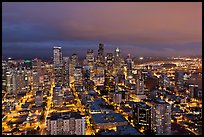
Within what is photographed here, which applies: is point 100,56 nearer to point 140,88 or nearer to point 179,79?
point 179,79

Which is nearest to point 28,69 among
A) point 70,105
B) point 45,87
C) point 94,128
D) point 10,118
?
point 45,87

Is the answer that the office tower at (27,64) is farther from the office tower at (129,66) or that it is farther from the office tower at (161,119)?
the office tower at (161,119)

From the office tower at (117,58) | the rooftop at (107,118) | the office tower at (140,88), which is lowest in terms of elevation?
the rooftop at (107,118)

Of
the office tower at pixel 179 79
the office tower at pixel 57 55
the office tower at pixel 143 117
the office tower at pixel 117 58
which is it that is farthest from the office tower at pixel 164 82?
the office tower at pixel 57 55

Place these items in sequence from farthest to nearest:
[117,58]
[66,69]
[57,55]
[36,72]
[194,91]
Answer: [117,58]
[57,55]
[66,69]
[36,72]
[194,91]

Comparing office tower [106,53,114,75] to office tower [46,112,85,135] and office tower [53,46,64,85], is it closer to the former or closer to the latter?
office tower [53,46,64,85]

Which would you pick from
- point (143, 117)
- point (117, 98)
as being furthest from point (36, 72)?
point (143, 117)

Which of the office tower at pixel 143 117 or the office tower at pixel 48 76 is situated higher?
the office tower at pixel 48 76

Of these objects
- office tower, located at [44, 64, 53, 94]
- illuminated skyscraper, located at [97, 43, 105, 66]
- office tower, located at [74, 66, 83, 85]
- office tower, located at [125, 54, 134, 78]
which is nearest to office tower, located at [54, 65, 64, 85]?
office tower, located at [44, 64, 53, 94]
